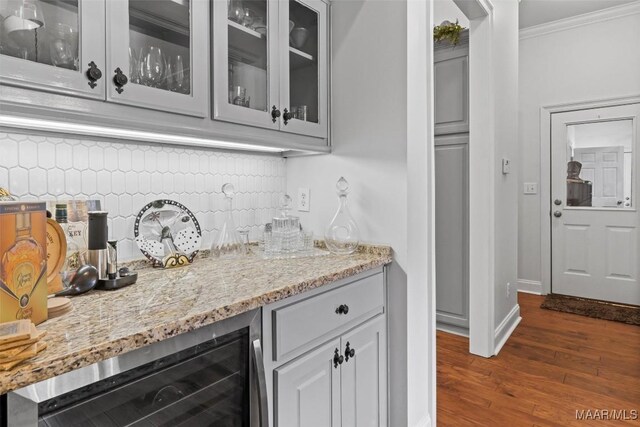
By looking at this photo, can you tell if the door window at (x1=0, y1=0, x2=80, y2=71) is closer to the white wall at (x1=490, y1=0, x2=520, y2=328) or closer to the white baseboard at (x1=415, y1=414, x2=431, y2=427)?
the white baseboard at (x1=415, y1=414, x2=431, y2=427)

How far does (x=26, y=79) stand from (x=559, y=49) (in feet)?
15.9

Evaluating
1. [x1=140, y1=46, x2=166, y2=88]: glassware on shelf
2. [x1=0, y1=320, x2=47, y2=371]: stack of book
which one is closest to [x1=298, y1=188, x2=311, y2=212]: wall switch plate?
[x1=140, y1=46, x2=166, y2=88]: glassware on shelf

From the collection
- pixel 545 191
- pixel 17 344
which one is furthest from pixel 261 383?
pixel 545 191

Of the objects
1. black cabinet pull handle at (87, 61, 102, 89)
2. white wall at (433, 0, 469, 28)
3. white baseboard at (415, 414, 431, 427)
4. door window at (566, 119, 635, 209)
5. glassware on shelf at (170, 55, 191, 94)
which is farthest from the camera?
door window at (566, 119, 635, 209)

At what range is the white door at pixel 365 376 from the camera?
1350mm

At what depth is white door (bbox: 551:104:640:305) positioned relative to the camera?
3.74m

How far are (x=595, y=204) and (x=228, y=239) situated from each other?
13.4 ft

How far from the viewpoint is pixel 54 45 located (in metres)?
0.92

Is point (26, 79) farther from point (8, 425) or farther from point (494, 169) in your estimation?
point (494, 169)

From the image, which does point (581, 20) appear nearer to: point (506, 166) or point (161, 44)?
point (506, 166)

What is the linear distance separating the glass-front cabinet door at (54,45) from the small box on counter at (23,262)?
316 millimetres

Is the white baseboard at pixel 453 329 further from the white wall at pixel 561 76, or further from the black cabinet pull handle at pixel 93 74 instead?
the black cabinet pull handle at pixel 93 74

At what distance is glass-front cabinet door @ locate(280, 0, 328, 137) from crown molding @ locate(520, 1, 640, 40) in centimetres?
364

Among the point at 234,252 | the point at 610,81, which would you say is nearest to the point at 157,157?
the point at 234,252
